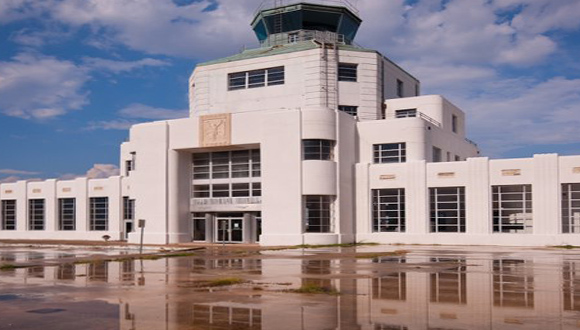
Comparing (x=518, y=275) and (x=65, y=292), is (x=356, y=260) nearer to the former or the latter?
(x=518, y=275)

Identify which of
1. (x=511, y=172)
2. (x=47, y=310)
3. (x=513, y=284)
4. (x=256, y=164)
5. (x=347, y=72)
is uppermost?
(x=347, y=72)

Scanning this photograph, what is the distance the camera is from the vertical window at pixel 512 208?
1622 inches

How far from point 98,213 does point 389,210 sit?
97.8ft

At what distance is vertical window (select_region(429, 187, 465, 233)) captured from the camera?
4291 centimetres

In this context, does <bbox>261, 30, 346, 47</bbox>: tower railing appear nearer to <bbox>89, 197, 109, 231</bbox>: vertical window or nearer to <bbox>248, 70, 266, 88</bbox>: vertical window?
<bbox>248, 70, 266, 88</bbox>: vertical window

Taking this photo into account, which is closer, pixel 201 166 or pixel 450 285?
pixel 450 285

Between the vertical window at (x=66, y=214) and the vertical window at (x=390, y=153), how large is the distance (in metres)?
31.7

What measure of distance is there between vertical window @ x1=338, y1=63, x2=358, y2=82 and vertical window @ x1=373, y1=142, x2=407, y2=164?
6735mm

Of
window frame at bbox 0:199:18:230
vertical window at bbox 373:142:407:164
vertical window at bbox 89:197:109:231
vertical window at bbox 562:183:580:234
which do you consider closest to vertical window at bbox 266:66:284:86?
vertical window at bbox 373:142:407:164

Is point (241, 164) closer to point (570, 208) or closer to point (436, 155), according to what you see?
point (436, 155)

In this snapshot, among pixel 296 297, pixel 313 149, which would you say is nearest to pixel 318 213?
pixel 313 149

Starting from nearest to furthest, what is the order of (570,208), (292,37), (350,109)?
1. (570,208)
2. (350,109)
3. (292,37)

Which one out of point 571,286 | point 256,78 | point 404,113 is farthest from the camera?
point 404,113

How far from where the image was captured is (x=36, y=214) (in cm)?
6444
